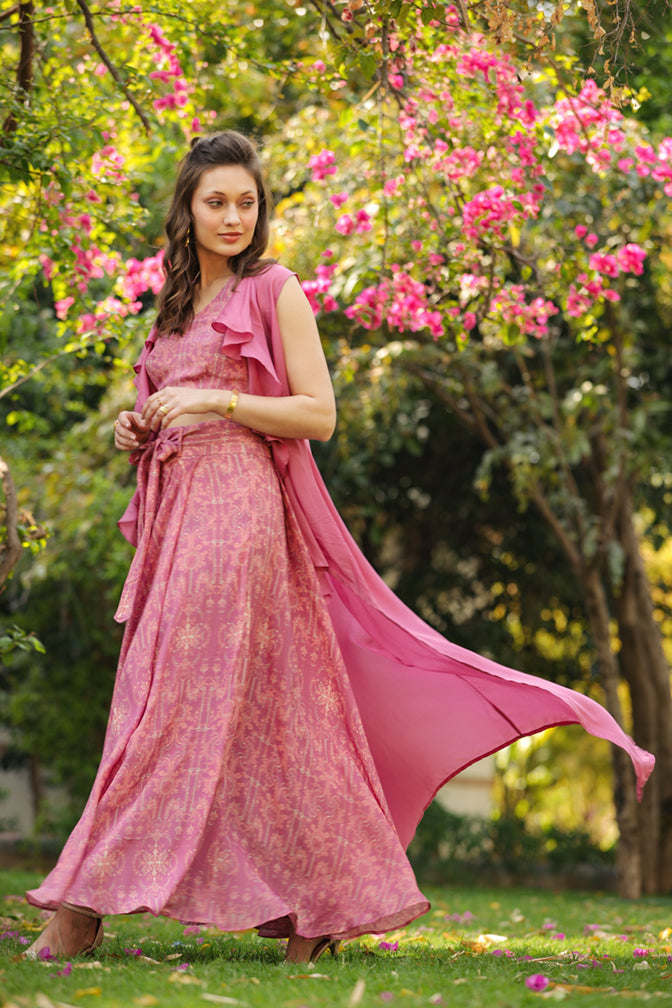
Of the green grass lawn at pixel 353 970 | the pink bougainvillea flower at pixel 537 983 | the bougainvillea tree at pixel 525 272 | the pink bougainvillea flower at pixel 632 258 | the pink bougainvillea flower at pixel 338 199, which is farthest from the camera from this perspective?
the pink bougainvillea flower at pixel 338 199

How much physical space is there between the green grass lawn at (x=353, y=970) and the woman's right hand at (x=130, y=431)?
53.3 inches

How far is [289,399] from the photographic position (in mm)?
3152

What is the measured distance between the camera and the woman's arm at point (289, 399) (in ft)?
10.2

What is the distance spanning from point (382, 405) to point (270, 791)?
461 centimetres

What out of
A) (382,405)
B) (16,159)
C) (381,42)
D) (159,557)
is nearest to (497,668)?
(159,557)

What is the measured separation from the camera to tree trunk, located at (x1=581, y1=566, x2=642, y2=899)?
7.84 m

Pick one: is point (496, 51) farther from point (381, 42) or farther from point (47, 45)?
point (47, 45)

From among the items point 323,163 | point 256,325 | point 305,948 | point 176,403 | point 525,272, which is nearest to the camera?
point 305,948

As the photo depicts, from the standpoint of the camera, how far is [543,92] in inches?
230

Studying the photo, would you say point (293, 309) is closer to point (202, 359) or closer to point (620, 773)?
point (202, 359)

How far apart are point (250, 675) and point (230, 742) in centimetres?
22

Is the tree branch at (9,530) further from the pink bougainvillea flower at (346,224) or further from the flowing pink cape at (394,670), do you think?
the pink bougainvillea flower at (346,224)

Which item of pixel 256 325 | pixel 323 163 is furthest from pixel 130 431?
pixel 323 163

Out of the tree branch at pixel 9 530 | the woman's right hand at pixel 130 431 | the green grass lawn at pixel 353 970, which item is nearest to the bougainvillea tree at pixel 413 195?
the tree branch at pixel 9 530
